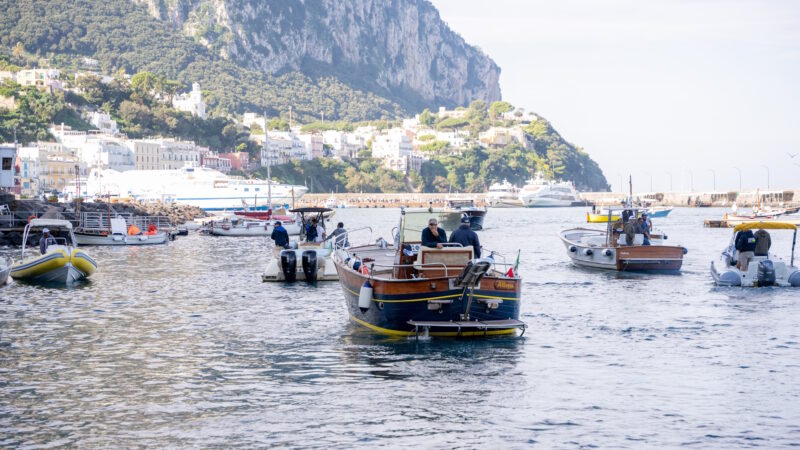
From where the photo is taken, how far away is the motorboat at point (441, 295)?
23797 millimetres

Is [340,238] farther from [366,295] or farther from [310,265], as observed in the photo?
[366,295]

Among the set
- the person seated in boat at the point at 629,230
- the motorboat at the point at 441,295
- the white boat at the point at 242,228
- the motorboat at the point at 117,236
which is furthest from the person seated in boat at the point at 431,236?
the white boat at the point at 242,228

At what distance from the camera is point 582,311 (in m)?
33.0

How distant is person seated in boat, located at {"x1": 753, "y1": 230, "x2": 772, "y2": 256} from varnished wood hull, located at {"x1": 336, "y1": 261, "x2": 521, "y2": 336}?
15534mm

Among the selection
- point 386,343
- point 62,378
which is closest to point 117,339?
point 62,378

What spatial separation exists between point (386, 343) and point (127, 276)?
24881 millimetres

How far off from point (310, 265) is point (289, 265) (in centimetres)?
92

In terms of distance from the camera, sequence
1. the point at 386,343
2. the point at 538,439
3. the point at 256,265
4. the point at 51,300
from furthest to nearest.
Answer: the point at 256,265
the point at 51,300
the point at 386,343
the point at 538,439

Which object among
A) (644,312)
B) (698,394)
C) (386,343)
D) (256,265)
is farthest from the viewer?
(256,265)

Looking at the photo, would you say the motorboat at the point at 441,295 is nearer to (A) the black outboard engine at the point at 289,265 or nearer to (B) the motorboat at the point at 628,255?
(A) the black outboard engine at the point at 289,265

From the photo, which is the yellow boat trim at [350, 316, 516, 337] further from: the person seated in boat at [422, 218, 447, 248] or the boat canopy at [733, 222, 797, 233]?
the boat canopy at [733, 222, 797, 233]

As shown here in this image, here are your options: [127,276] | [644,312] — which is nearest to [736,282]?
[644,312]

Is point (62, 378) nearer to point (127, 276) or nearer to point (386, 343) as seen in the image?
point (386, 343)

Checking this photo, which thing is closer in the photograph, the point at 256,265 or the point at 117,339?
the point at 117,339
